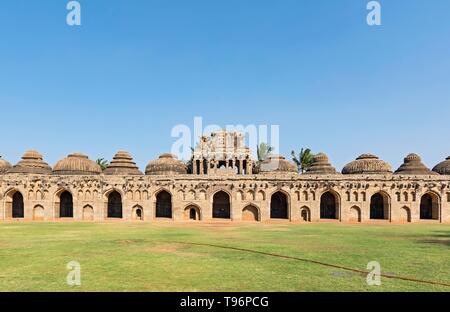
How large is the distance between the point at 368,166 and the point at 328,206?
33.9 feet

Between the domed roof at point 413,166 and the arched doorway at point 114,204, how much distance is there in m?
46.2

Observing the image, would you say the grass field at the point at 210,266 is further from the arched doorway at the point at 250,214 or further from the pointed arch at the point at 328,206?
the pointed arch at the point at 328,206

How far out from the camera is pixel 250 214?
44.9m

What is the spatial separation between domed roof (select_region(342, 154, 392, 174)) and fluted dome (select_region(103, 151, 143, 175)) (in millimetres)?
36893

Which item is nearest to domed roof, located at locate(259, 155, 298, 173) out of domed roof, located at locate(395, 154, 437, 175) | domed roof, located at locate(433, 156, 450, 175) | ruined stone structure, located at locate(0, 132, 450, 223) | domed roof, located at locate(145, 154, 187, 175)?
ruined stone structure, located at locate(0, 132, 450, 223)

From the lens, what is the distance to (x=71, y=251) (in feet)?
54.0

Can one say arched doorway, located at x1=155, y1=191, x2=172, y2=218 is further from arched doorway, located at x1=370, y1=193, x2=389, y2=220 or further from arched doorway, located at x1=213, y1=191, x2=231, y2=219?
arched doorway, located at x1=370, y1=193, x2=389, y2=220

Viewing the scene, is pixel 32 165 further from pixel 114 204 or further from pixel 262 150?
pixel 262 150

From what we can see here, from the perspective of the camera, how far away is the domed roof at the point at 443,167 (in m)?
53.7

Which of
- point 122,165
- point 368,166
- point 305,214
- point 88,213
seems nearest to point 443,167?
point 368,166

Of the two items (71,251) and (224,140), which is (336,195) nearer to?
(224,140)

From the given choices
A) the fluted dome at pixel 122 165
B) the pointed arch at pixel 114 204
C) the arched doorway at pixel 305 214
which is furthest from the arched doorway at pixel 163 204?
the arched doorway at pixel 305 214
